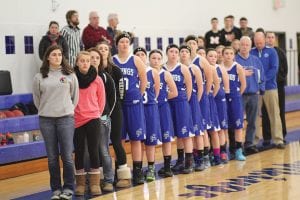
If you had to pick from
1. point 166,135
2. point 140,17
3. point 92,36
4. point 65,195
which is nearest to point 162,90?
point 166,135

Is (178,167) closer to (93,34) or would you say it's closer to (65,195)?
(65,195)

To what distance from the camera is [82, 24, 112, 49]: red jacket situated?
8.84m

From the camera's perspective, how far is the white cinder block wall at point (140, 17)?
8.69 metres

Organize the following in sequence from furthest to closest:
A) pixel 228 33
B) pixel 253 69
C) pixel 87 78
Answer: pixel 228 33 → pixel 253 69 → pixel 87 78

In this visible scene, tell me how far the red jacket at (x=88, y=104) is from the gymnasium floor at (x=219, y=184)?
739 mm

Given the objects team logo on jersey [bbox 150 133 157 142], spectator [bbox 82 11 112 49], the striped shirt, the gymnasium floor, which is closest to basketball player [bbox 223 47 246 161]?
the gymnasium floor

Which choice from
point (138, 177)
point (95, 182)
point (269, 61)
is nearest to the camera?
point (95, 182)

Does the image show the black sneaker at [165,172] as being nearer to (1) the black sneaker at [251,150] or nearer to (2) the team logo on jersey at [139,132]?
(2) the team logo on jersey at [139,132]

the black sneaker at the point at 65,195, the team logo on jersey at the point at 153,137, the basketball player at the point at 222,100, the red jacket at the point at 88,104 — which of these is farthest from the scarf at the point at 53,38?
the black sneaker at the point at 65,195

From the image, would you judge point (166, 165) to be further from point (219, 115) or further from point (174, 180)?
point (219, 115)

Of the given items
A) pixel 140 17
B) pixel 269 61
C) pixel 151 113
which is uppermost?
pixel 140 17

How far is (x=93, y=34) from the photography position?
29.1ft

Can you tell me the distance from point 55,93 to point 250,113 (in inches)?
137

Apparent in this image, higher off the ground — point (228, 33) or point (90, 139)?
point (228, 33)
